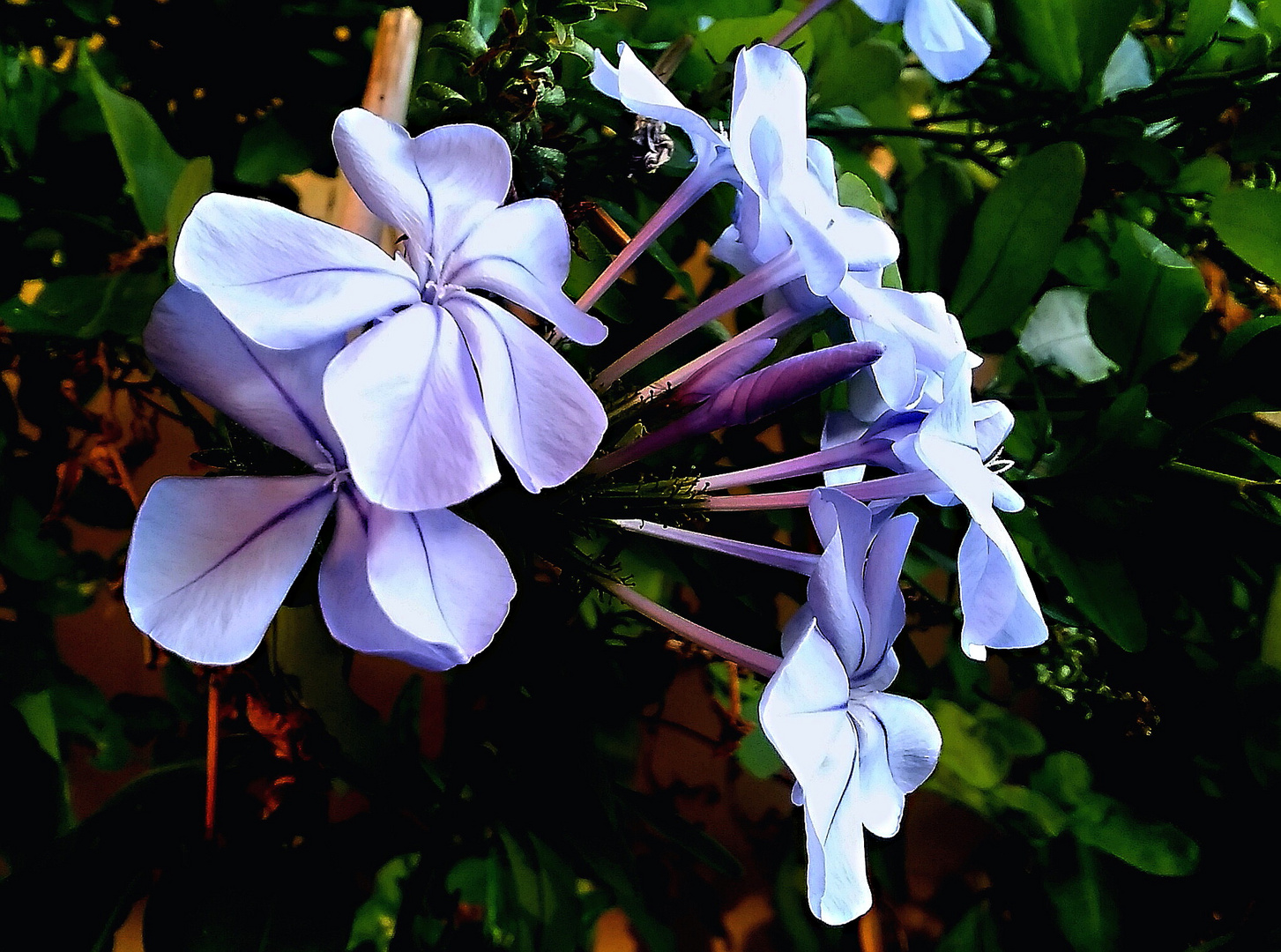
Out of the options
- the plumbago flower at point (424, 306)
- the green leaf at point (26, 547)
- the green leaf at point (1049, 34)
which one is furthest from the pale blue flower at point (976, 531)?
the green leaf at point (26, 547)

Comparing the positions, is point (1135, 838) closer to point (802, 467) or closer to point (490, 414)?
point (802, 467)

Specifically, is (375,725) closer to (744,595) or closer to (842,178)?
(744,595)

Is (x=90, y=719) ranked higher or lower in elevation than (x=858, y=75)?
lower

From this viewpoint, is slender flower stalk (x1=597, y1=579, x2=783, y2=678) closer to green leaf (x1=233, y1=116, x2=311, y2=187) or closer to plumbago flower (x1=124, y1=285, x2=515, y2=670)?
plumbago flower (x1=124, y1=285, x2=515, y2=670)

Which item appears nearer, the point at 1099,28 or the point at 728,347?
the point at 728,347

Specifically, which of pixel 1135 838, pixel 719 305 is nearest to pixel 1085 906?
pixel 1135 838

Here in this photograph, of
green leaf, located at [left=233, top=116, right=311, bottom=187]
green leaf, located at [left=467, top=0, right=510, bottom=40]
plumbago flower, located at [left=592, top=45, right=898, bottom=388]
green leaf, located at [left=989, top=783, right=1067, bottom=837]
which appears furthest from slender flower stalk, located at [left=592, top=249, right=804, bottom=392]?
green leaf, located at [left=989, top=783, right=1067, bottom=837]

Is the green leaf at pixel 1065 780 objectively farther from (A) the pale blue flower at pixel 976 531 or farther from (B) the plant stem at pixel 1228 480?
(A) the pale blue flower at pixel 976 531
